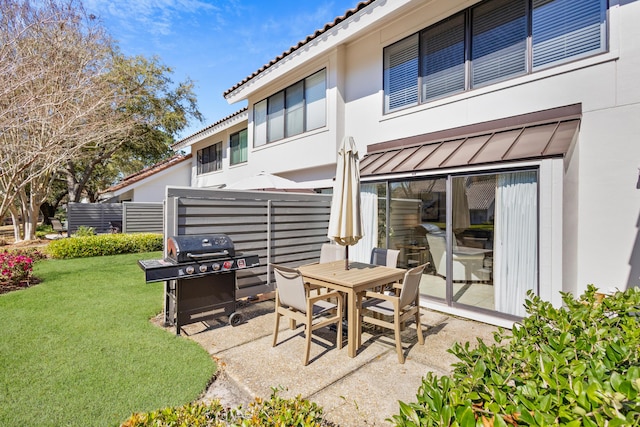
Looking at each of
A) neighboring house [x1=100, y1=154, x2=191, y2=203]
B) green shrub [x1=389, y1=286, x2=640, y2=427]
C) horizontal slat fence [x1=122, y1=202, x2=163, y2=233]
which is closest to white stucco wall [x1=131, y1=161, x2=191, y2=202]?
neighboring house [x1=100, y1=154, x2=191, y2=203]

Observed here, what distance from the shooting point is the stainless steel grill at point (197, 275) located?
18.1ft

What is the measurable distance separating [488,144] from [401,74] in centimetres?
364

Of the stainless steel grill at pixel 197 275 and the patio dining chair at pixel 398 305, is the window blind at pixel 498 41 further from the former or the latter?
the stainless steel grill at pixel 197 275

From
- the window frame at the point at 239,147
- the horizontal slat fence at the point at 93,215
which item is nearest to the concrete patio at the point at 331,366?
the window frame at the point at 239,147

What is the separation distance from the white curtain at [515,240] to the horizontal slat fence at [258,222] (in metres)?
4.88

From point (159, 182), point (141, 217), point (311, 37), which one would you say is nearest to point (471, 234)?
point (311, 37)

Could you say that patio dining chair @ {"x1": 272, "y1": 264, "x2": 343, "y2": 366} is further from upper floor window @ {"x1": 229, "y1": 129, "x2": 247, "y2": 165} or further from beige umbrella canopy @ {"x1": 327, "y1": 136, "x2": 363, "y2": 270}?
upper floor window @ {"x1": 229, "y1": 129, "x2": 247, "y2": 165}

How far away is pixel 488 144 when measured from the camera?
21.8ft

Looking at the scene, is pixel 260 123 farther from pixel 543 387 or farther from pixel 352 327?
pixel 543 387

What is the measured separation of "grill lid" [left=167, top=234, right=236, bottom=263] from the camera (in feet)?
18.5

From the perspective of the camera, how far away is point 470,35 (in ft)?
25.0

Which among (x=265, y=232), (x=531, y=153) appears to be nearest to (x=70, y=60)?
(x=265, y=232)

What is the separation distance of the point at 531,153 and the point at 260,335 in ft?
19.1

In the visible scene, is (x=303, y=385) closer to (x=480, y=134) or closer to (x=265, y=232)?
(x=265, y=232)
